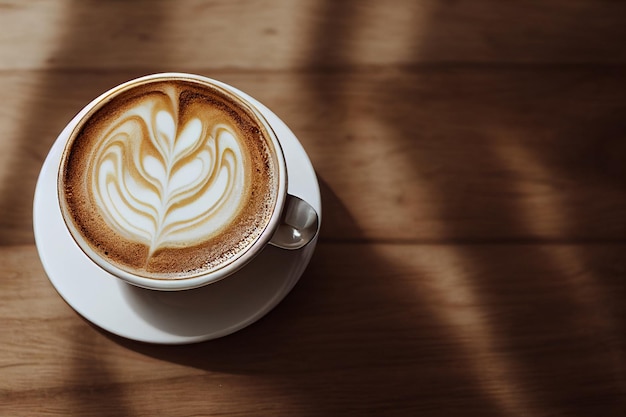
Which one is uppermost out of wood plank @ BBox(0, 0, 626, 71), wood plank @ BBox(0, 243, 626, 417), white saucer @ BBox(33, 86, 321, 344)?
wood plank @ BBox(0, 0, 626, 71)

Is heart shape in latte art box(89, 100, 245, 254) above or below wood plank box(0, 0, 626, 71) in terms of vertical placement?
below

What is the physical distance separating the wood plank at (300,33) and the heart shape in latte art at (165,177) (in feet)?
0.56

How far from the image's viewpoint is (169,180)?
66 cm

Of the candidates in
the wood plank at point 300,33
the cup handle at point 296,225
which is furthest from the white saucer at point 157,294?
the wood plank at point 300,33

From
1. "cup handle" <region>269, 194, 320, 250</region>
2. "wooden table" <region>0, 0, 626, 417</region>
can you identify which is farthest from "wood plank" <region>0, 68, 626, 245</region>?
"cup handle" <region>269, 194, 320, 250</region>

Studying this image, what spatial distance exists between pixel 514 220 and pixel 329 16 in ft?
1.11

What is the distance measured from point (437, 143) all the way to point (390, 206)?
100mm

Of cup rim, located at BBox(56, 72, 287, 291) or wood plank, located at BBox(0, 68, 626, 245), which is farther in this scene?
wood plank, located at BBox(0, 68, 626, 245)

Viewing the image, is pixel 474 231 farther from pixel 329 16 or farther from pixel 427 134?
pixel 329 16

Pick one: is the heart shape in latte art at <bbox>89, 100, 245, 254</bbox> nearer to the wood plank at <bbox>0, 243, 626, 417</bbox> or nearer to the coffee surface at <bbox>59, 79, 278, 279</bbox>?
the coffee surface at <bbox>59, 79, 278, 279</bbox>

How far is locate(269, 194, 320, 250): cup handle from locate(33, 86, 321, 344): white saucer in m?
0.04

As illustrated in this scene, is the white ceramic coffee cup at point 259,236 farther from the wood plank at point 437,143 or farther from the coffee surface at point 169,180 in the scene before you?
the wood plank at point 437,143

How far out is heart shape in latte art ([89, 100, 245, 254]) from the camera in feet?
2.12

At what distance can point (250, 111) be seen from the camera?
0.68 metres
